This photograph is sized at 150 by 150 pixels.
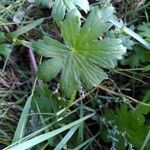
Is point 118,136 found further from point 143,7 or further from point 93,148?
point 143,7

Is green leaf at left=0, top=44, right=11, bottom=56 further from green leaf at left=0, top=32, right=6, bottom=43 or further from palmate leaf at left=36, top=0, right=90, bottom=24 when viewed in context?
palmate leaf at left=36, top=0, right=90, bottom=24

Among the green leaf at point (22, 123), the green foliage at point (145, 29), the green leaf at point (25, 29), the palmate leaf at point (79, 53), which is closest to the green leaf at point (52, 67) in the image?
the palmate leaf at point (79, 53)

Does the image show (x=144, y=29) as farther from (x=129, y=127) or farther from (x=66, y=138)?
(x=66, y=138)

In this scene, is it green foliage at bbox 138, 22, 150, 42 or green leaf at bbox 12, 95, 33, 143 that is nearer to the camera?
green leaf at bbox 12, 95, 33, 143

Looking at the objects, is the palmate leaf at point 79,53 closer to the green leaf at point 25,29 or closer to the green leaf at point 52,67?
the green leaf at point 52,67

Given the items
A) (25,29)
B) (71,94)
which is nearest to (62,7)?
(25,29)

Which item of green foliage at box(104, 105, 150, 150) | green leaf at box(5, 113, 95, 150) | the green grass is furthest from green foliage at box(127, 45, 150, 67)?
green leaf at box(5, 113, 95, 150)

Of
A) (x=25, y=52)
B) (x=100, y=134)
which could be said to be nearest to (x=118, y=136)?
(x=100, y=134)
